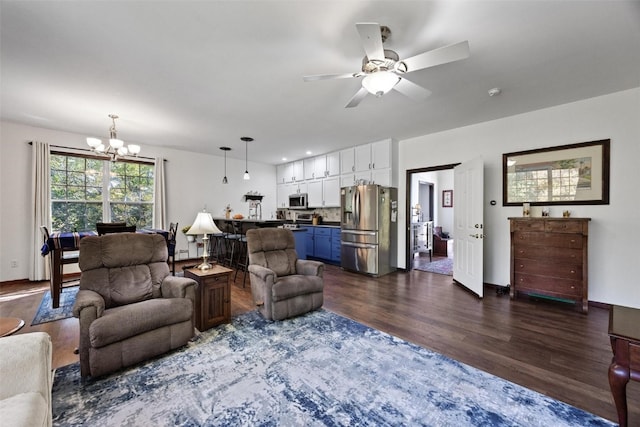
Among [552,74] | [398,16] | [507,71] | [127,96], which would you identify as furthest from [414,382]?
[127,96]

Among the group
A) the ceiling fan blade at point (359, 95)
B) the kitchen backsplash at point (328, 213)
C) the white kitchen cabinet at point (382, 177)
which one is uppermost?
the ceiling fan blade at point (359, 95)

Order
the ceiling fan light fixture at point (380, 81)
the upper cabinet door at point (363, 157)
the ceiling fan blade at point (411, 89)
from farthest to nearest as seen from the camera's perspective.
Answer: the upper cabinet door at point (363, 157) → the ceiling fan blade at point (411, 89) → the ceiling fan light fixture at point (380, 81)

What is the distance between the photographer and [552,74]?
2.72m

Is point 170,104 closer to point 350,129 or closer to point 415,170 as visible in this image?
point 350,129

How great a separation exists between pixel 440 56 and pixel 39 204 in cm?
628

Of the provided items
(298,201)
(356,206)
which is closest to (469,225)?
(356,206)

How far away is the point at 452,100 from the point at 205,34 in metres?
2.90

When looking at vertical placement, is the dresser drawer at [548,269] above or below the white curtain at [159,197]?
below

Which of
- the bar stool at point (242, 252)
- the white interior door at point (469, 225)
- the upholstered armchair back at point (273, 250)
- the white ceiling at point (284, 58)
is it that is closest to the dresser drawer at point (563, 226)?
the white interior door at point (469, 225)

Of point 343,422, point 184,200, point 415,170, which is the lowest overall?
point 343,422

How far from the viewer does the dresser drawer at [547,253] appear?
3.24 meters

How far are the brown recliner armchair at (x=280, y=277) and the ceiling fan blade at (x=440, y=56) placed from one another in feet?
7.67

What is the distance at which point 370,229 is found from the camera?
16.4ft

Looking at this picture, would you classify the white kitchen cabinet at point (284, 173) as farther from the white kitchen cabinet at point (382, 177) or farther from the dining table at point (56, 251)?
the dining table at point (56, 251)
